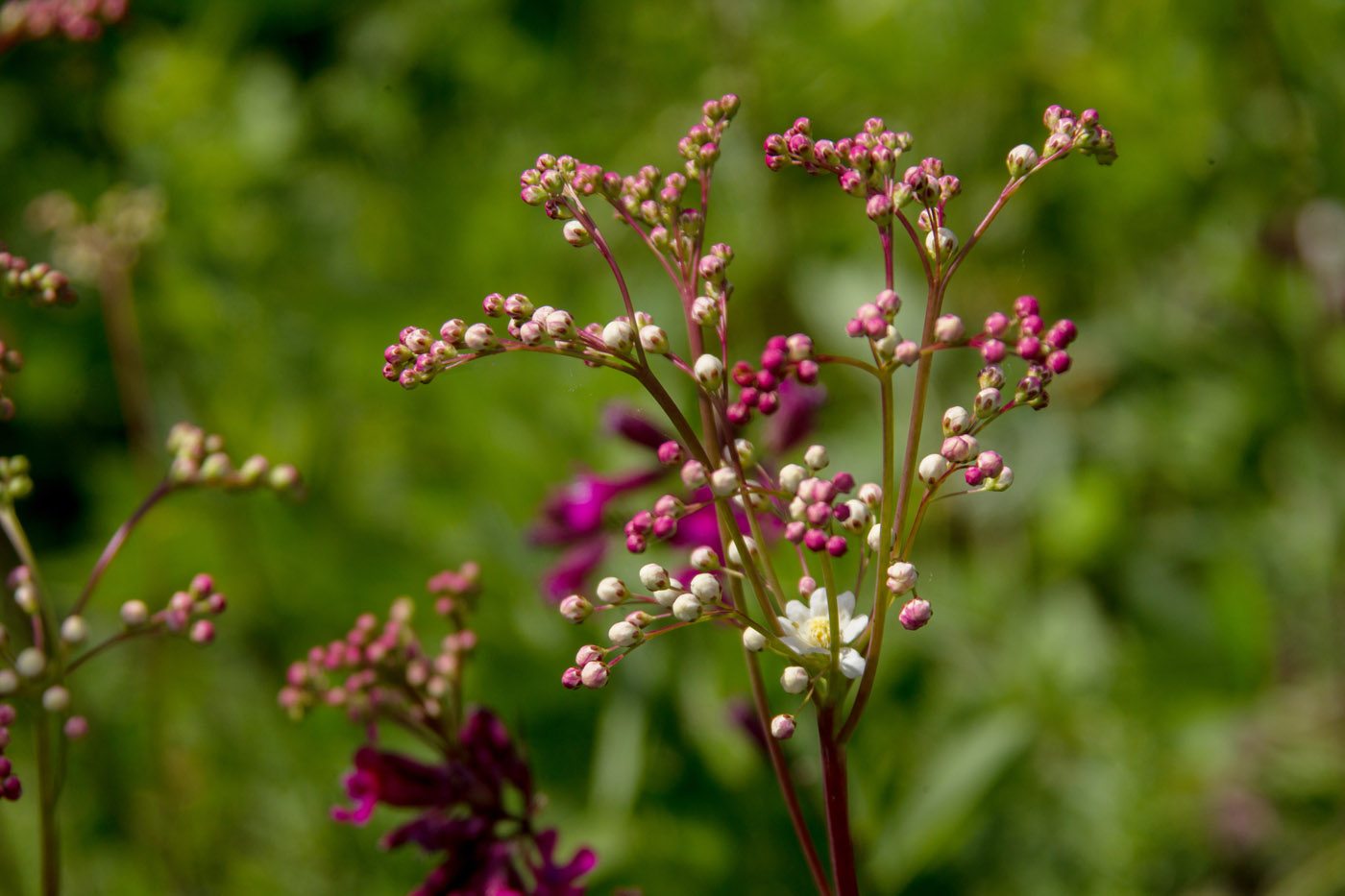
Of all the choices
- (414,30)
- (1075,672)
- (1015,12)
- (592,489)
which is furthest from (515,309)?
(414,30)

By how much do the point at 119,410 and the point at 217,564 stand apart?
30.8 inches

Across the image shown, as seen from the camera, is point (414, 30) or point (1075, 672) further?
point (414, 30)

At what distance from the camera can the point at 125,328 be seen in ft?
7.70

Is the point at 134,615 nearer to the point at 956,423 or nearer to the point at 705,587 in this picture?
the point at 705,587

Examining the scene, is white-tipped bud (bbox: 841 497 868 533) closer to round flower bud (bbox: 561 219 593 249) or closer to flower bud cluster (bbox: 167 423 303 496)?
round flower bud (bbox: 561 219 593 249)

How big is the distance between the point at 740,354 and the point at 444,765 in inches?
52.9

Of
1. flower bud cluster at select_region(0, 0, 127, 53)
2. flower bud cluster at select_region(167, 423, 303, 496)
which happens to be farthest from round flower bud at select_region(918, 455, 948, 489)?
flower bud cluster at select_region(0, 0, 127, 53)

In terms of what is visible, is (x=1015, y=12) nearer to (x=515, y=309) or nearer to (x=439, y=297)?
(x=439, y=297)

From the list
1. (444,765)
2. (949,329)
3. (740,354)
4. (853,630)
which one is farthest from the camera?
(740,354)

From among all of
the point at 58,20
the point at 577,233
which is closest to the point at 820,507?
the point at 577,233

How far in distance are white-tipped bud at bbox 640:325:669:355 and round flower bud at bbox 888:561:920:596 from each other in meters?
0.19

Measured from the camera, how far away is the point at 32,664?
812 millimetres

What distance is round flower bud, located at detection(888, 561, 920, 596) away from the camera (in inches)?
24.5

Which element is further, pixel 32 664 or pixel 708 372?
pixel 32 664
